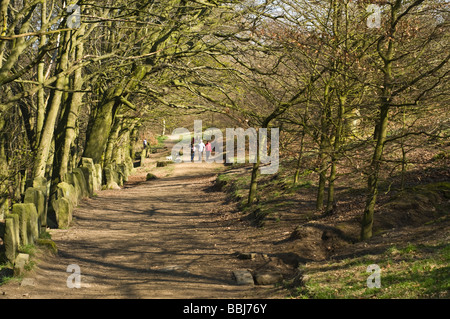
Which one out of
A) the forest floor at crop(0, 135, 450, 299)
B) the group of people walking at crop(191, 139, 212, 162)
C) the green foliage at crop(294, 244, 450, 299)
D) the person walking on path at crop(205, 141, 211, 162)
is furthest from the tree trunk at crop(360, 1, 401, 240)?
the person walking on path at crop(205, 141, 211, 162)

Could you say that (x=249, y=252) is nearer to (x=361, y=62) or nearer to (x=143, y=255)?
(x=143, y=255)

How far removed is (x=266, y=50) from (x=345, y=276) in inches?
313

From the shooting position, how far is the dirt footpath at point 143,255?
24.9 feet

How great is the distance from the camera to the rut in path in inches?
301

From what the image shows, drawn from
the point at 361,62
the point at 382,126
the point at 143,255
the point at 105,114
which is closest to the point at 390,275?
the point at 382,126

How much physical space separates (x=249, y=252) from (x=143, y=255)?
7.31 ft

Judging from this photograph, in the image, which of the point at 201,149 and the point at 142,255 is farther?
the point at 201,149

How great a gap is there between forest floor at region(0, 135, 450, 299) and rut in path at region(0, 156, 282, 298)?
21 mm

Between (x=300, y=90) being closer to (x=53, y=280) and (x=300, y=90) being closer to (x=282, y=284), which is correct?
(x=282, y=284)

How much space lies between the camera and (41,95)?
1634cm

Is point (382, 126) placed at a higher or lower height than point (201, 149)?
higher

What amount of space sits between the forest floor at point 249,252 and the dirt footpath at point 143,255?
21 mm

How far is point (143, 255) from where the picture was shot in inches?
409

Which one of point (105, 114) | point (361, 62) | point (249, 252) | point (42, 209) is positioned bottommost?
point (249, 252)
